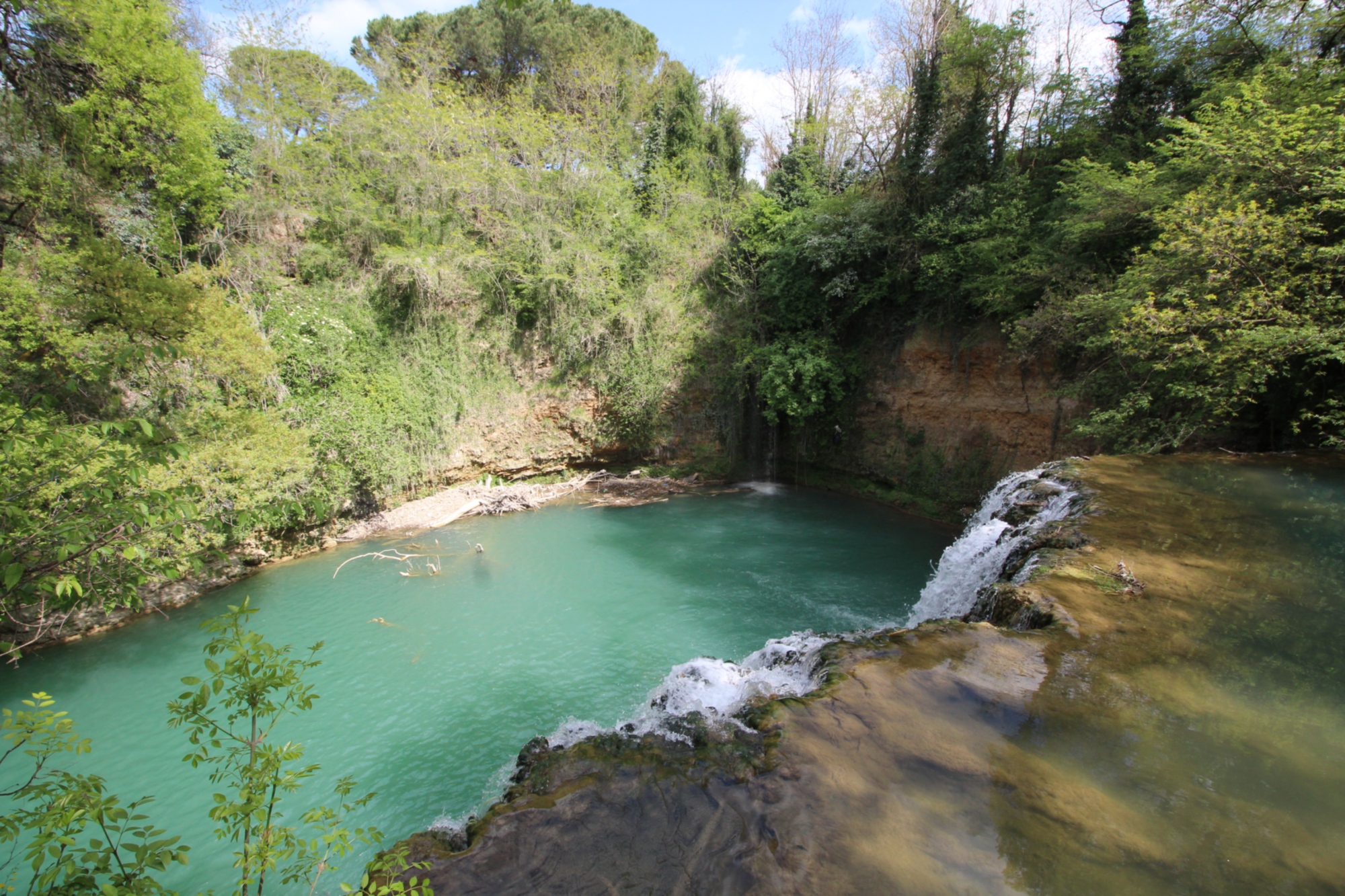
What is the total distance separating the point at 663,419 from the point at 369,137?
1148 cm

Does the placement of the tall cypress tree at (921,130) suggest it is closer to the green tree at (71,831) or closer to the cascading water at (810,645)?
the cascading water at (810,645)

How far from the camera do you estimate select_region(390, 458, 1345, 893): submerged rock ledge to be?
2740 mm

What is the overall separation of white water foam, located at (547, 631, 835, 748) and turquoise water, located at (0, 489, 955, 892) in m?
1.51

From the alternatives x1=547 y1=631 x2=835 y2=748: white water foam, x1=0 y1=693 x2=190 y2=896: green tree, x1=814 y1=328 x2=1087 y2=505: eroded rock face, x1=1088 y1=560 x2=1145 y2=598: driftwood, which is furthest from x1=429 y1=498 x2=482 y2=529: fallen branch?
x1=1088 y1=560 x2=1145 y2=598: driftwood

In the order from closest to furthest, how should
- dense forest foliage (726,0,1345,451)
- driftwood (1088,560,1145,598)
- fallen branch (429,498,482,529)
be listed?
driftwood (1088,560,1145,598), dense forest foliage (726,0,1345,451), fallen branch (429,498,482,529)

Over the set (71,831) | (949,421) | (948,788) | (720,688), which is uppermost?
(949,421)

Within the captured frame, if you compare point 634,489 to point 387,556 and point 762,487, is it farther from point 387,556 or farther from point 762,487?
point 387,556

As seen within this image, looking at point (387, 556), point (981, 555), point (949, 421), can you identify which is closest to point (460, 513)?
point (387, 556)

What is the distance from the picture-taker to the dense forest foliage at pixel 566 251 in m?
7.11

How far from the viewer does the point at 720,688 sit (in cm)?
497

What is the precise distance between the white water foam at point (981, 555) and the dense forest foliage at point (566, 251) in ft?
7.64

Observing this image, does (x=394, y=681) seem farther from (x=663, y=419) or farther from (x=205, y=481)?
(x=663, y=419)

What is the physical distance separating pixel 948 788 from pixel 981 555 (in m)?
4.23

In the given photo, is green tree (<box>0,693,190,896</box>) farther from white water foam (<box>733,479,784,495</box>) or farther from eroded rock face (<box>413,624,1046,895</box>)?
white water foam (<box>733,479,784,495</box>)
